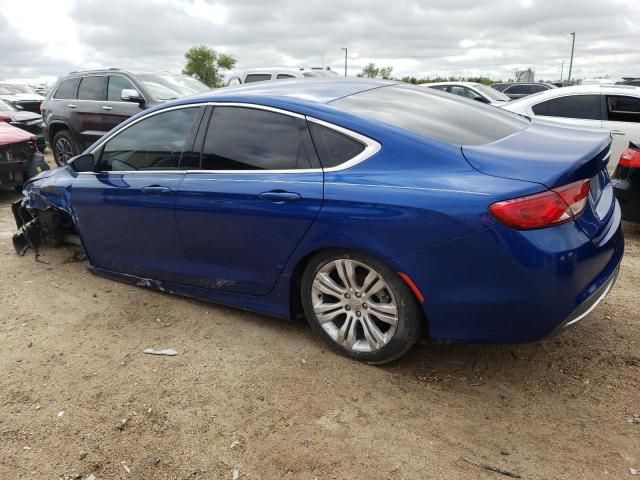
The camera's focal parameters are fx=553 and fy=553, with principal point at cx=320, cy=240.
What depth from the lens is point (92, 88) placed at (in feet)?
30.9

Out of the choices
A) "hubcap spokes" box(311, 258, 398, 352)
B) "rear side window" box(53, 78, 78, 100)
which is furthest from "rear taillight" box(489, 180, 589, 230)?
"rear side window" box(53, 78, 78, 100)

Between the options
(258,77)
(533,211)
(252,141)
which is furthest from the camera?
(258,77)

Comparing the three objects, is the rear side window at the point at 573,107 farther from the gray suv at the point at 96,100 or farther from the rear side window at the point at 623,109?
the gray suv at the point at 96,100

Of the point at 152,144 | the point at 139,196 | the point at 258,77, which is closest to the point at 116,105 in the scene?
the point at 258,77

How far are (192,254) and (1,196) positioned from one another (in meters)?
6.32

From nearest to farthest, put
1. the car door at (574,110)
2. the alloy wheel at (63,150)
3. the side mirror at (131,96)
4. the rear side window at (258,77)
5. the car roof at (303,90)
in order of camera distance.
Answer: the car roof at (303,90), the car door at (574,110), the side mirror at (131,96), the alloy wheel at (63,150), the rear side window at (258,77)

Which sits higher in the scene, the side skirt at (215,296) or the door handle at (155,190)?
the door handle at (155,190)

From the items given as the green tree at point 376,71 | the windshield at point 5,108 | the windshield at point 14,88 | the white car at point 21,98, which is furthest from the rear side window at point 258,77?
the green tree at point 376,71

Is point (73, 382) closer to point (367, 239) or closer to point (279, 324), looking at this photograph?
point (279, 324)

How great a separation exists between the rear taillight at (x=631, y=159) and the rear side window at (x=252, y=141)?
3653 millimetres

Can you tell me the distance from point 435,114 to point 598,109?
5.71m

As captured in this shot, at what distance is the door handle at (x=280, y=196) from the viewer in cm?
312

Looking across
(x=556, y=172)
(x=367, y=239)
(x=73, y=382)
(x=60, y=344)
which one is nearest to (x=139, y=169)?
(x=60, y=344)

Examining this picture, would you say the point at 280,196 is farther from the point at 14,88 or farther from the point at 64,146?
the point at 14,88
